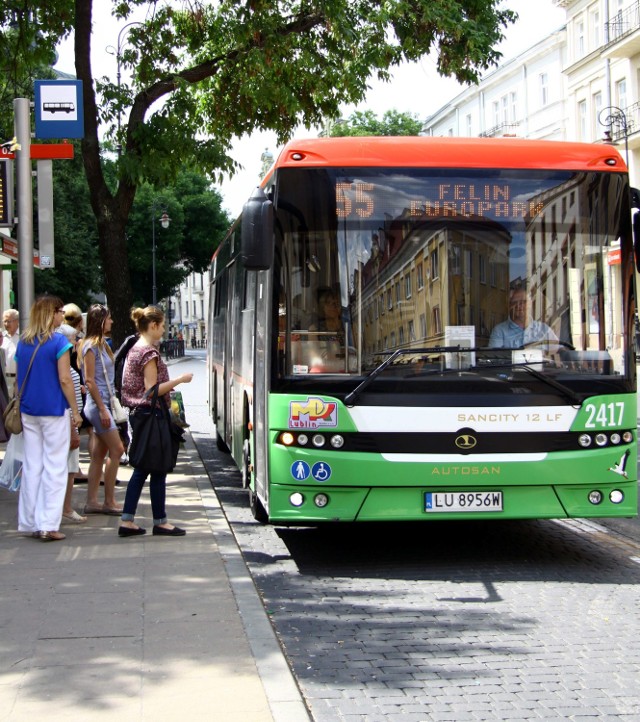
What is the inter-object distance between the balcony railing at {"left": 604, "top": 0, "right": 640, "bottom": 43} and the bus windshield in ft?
120

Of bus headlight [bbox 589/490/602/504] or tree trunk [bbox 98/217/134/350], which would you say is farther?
tree trunk [bbox 98/217/134/350]

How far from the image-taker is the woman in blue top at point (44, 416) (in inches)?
327

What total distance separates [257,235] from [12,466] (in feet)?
9.64

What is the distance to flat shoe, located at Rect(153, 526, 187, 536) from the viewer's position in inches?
337

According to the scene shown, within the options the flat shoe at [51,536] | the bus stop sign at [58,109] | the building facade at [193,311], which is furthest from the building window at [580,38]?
the building facade at [193,311]

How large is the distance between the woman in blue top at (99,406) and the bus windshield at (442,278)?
93.5 inches

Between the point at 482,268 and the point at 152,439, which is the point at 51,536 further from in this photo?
the point at 482,268

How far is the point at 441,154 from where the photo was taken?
25.3ft

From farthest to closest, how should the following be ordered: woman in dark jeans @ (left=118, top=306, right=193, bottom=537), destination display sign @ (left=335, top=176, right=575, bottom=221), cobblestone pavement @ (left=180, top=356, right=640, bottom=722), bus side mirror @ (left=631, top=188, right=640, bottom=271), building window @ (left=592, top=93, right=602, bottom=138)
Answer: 1. building window @ (left=592, top=93, right=602, bottom=138)
2. woman in dark jeans @ (left=118, top=306, right=193, bottom=537)
3. bus side mirror @ (left=631, top=188, right=640, bottom=271)
4. destination display sign @ (left=335, top=176, right=575, bottom=221)
5. cobblestone pavement @ (left=180, top=356, right=640, bottom=722)

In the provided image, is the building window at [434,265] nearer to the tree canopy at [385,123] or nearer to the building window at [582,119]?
the building window at [582,119]

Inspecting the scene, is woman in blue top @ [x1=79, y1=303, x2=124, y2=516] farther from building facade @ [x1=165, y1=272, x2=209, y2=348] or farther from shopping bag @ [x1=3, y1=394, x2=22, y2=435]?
building facade @ [x1=165, y1=272, x2=209, y2=348]

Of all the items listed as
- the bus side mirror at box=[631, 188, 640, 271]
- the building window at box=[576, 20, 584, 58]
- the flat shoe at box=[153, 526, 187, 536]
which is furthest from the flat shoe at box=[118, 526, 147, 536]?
the building window at box=[576, 20, 584, 58]

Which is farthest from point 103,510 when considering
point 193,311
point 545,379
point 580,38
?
point 193,311

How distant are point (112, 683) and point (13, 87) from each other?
14.5 meters
